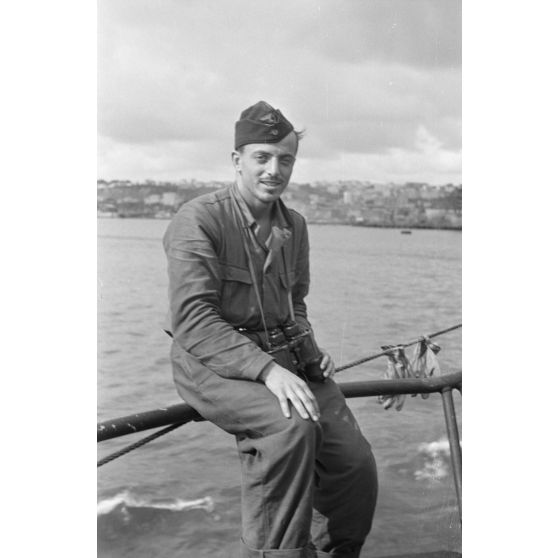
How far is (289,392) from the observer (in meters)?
1.97

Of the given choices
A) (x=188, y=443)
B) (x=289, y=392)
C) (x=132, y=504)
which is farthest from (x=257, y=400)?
(x=132, y=504)

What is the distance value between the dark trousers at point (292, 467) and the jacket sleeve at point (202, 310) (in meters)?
0.05

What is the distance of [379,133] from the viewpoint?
101 inches

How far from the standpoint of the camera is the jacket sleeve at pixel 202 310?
2010 millimetres

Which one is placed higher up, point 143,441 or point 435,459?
point 143,441

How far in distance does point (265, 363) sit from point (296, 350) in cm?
27

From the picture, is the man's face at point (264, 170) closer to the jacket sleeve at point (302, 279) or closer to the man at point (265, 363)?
the man at point (265, 363)

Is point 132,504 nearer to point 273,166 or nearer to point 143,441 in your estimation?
point 143,441

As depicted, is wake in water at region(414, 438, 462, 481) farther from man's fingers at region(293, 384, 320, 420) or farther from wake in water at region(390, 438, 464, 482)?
man's fingers at region(293, 384, 320, 420)

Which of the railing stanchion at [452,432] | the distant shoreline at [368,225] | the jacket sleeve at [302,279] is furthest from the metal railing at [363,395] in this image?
the distant shoreline at [368,225]
